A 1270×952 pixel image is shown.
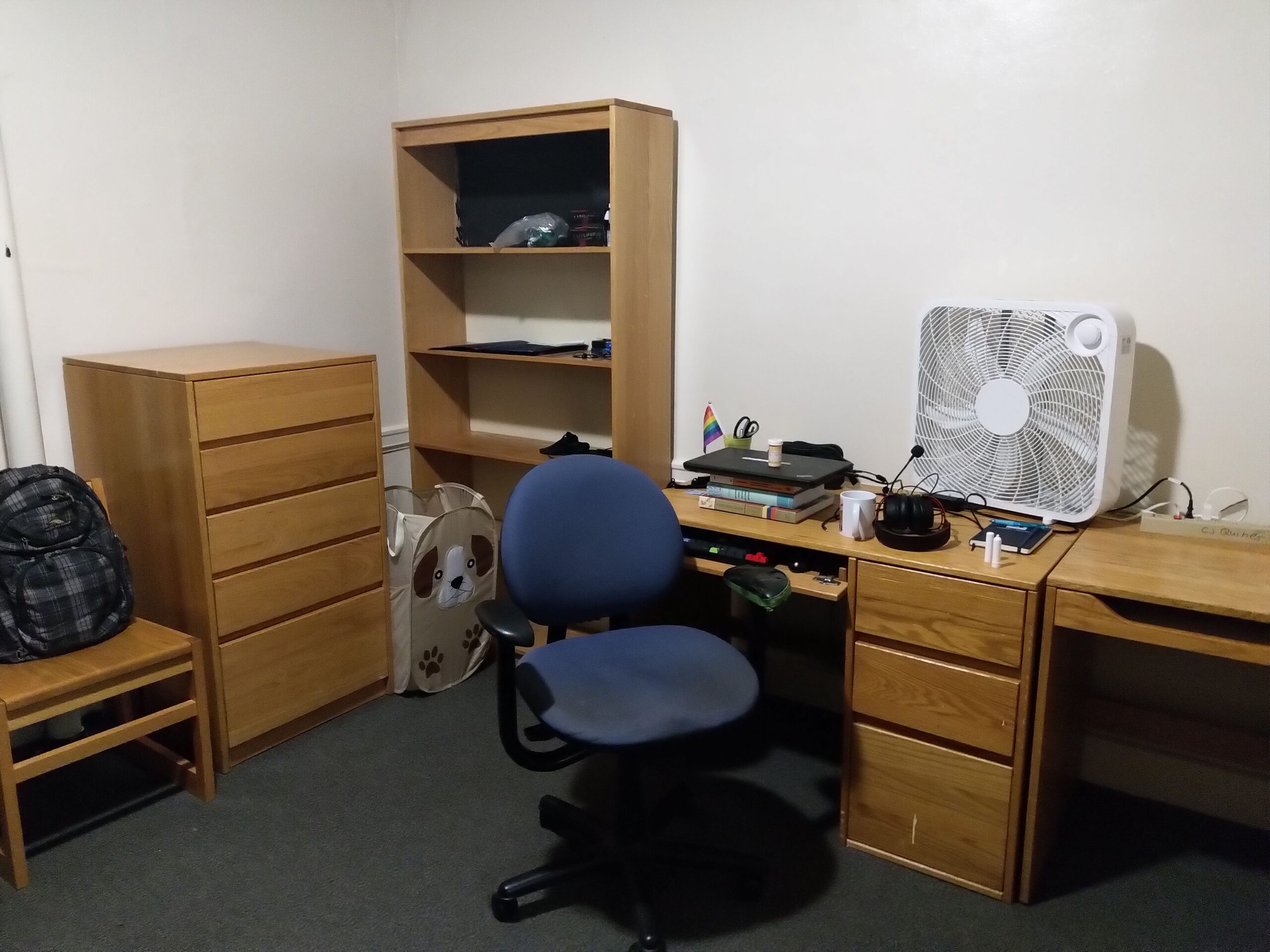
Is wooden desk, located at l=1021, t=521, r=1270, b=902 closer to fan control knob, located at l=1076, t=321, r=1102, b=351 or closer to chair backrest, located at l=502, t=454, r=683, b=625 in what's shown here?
fan control knob, located at l=1076, t=321, r=1102, b=351

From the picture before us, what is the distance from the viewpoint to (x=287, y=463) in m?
2.40

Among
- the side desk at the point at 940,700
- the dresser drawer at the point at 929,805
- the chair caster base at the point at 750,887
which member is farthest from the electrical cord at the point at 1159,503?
the chair caster base at the point at 750,887

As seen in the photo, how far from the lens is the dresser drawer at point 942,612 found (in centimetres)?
181

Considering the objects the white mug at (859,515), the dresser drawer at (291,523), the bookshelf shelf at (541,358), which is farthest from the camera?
the bookshelf shelf at (541,358)

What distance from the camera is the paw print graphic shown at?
2.78 m

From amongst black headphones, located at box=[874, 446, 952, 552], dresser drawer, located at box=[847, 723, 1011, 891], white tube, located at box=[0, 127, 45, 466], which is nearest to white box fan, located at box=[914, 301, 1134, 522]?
black headphones, located at box=[874, 446, 952, 552]

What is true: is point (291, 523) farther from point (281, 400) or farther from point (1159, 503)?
point (1159, 503)

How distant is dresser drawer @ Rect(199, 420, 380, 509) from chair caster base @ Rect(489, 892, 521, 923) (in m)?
1.14

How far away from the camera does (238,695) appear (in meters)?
2.38

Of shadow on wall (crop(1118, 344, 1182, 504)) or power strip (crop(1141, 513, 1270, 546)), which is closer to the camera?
power strip (crop(1141, 513, 1270, 546))

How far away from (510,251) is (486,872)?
171 centimetres

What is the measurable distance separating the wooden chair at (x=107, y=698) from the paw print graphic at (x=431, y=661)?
0.65 metres

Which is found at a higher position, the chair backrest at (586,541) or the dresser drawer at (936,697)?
the chair backrest at (586,541)

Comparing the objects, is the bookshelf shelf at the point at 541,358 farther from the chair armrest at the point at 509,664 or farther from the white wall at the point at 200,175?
the chair armrest at the point at 509,664
